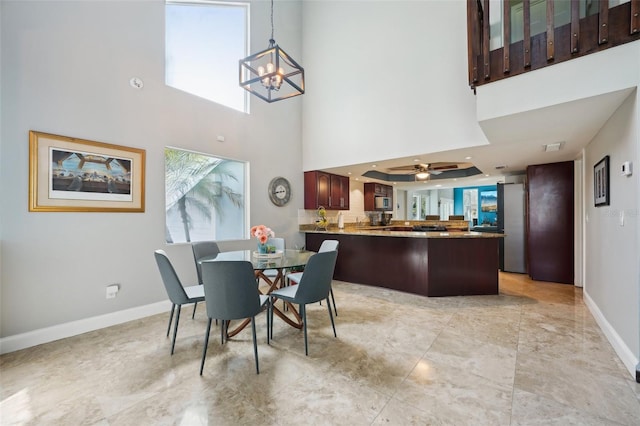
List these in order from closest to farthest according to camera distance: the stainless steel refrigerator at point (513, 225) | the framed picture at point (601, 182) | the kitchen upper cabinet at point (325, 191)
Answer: the framed picture at point (601, 182), the stainless steel refrigerator at point (513, 225), the kitchen upper cabinet at point (325, 191)

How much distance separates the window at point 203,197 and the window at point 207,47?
0.96 metres

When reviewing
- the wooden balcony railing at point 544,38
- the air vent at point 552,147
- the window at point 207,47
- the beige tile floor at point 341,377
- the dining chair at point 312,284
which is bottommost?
the beige tile floor at point 341,377

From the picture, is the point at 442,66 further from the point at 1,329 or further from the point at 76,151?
the point at 1,329

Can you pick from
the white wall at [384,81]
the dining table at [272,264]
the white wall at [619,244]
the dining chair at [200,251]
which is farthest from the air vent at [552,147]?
the dining chair at [200,251]

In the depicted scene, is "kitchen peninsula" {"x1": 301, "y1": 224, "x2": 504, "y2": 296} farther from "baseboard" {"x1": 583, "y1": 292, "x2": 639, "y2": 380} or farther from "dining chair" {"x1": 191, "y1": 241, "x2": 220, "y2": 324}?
"dining chair" {"x1": 191, "y1": 241, "x2": 220, "y2": 324}

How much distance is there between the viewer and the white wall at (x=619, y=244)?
2062 mm

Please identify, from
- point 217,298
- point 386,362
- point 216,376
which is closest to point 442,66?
point 386,362

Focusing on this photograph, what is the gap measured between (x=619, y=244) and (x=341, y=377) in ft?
8.64

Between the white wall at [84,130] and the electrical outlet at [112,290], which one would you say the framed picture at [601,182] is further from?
the electrical outlet at [112,290]

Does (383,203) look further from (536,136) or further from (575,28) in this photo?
(575,28)

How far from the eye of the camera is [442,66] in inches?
155

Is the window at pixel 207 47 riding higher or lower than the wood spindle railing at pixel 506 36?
higher

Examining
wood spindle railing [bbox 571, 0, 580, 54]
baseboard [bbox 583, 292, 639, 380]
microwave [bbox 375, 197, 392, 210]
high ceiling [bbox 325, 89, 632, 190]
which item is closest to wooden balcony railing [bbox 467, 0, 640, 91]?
wood spindle railing [bbox 571, 0, 580, 54]

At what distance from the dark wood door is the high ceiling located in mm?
265
